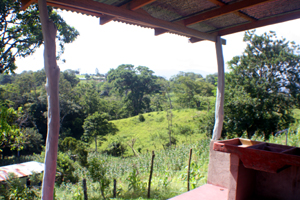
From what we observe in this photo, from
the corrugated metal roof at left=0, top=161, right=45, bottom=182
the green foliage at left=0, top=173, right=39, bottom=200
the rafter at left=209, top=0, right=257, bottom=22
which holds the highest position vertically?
the rafter at left=209, top=0, right=257, bottom=22

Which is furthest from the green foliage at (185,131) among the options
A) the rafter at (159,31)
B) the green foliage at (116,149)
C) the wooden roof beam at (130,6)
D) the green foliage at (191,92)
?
the wooden roof beam at (130,6)

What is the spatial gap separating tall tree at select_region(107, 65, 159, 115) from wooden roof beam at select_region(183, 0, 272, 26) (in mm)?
24188

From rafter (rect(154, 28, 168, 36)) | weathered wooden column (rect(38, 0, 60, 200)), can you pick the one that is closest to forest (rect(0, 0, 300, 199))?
weathered wooden column (rect(38, 0, 60, 200))

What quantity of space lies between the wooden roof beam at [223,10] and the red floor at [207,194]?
1.99m

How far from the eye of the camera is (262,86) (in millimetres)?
12500

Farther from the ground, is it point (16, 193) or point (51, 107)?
A: point (51, 107)

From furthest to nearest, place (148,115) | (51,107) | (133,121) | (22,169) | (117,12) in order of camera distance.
Answer: (148,115), (133,121), (22,169), (117,12), (51,107)

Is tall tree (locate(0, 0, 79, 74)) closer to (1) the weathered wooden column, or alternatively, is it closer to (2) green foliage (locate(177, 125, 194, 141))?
(1) the weathered wooden column

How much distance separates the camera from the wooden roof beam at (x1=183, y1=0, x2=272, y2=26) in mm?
2287

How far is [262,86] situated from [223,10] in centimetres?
1137

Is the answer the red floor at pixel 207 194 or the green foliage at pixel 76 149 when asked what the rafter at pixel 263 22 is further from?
the green foliage at pixel 76 149

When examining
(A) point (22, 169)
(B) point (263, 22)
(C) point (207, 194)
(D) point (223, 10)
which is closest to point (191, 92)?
(A) point (22, 169)

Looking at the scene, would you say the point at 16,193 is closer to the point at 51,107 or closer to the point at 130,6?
the point at 51,107

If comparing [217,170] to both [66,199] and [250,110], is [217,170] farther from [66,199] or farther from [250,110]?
[250,110]
